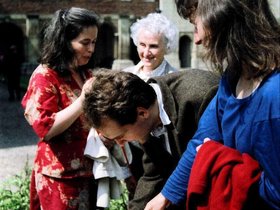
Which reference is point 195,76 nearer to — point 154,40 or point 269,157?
point 269,157

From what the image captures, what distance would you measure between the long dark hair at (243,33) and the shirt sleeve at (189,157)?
0.86ft

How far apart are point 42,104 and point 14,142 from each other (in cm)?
803

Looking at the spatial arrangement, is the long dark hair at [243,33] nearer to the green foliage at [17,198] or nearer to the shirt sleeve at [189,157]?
the shirt sleeve at [189,157]

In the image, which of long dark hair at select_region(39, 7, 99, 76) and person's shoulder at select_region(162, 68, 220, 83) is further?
long dark hair at select_region(39, 7, 99, 76)

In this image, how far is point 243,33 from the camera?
1797 mm

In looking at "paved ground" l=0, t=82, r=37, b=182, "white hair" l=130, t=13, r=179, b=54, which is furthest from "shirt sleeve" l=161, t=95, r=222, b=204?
"paved ground" l=0, t=82, r=37, b=182

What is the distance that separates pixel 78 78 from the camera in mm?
2990

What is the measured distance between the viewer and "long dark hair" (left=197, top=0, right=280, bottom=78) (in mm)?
1762

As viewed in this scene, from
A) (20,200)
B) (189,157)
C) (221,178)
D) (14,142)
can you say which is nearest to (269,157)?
(221,178)

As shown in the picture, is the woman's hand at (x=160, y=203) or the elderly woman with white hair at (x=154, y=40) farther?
the elderly woman with white hair at (x=154, y=40)

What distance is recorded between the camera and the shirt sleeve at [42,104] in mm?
2721

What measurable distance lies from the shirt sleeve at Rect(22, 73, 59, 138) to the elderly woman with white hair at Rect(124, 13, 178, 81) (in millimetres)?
869

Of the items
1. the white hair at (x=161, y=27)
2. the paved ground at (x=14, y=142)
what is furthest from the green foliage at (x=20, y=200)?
the white hair at (x=161, y=27)

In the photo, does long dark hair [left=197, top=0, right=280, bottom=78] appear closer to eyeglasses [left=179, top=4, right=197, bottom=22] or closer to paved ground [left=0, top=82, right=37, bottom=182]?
eyeglasses [left=179, top=4, right=197, bottom=22]
